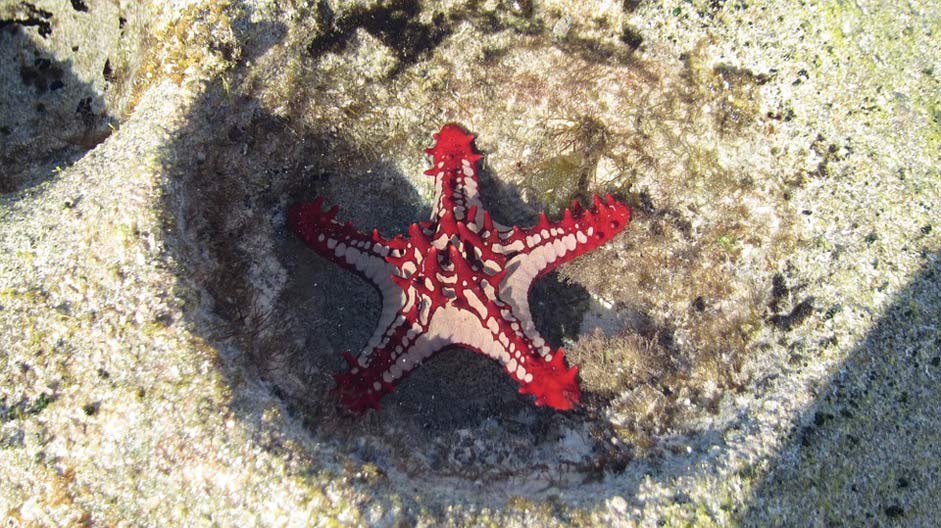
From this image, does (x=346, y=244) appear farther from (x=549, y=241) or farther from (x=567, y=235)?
(x=567, y=235)

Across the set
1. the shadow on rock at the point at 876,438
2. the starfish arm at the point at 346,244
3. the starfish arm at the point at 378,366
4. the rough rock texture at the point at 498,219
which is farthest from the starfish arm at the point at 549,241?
the shadow on rock at the point at 876,438

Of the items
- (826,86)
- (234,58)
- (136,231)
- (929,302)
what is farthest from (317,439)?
(826,86)

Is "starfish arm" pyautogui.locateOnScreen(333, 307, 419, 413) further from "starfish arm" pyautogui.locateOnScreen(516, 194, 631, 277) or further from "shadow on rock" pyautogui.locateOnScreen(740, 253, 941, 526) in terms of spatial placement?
"shadow on rock" pyautogui.locateOnScreen(740, 253, 941, 526)

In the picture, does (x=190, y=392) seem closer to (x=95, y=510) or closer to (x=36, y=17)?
(x=95, y=510)

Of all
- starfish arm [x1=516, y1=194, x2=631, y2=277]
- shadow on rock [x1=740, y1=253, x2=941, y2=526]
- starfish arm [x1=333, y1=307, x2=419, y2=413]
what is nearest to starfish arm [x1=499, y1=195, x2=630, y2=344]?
starfish arm [x1=516, y1=194, x2=631, y2=277]

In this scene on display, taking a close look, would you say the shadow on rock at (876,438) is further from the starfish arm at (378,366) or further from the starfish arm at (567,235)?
the starfish arm at (378,366)

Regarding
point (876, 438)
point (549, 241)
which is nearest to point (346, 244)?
point (549, 241)
